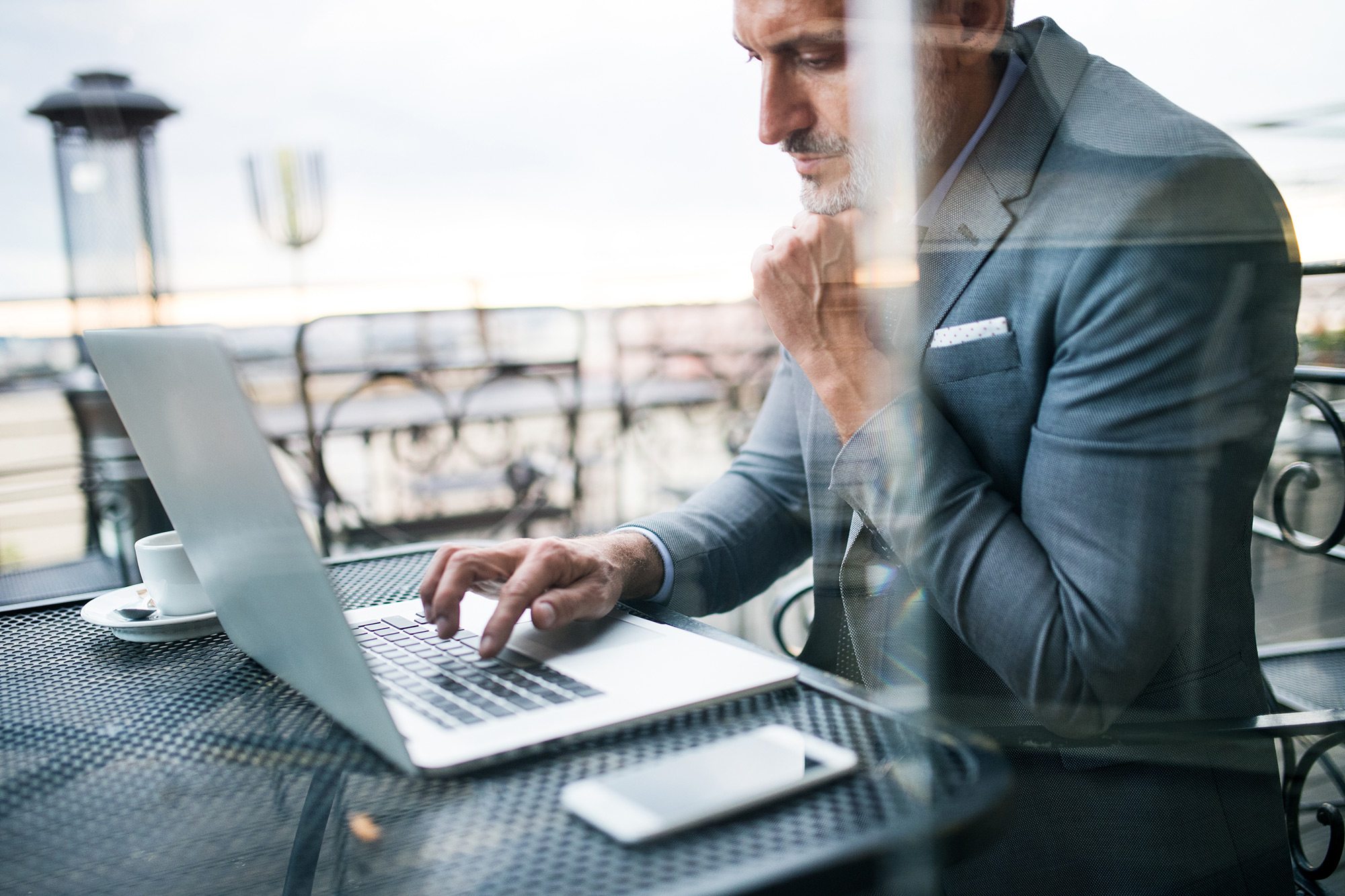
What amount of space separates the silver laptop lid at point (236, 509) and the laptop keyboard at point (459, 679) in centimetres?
3

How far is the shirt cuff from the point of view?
2.70 ft

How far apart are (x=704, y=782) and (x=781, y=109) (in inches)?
28.5

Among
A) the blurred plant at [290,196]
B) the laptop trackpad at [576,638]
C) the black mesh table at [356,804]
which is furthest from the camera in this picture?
the blurred plant at [290,196]

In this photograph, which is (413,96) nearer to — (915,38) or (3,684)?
(915,38)

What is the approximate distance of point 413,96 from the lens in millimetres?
1890

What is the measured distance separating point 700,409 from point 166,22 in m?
1.78

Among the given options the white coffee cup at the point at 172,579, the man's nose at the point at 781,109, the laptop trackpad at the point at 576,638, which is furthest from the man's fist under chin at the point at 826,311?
the white coffee cup at the point at 172,579

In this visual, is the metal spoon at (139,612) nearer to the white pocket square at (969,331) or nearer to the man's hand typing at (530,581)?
the man's hand typing at (530,581)

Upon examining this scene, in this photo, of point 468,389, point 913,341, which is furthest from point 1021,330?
point 468,389

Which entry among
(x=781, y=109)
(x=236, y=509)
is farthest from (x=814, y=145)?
(x=236, y=509)

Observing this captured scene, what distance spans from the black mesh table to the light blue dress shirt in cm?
33

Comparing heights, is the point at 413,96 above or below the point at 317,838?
above

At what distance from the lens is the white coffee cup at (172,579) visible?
0.70m

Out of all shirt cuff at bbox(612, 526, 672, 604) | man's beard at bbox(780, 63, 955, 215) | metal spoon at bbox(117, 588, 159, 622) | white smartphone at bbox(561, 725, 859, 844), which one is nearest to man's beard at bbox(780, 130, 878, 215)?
man's beard at bbox(780, 63, 955, 215)
